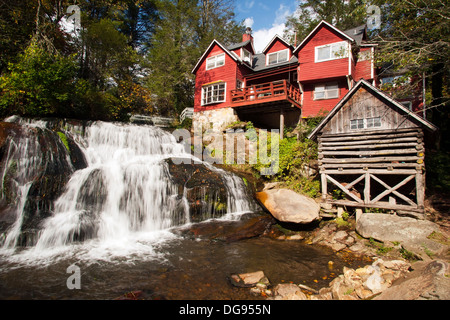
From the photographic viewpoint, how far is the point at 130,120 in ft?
81.1

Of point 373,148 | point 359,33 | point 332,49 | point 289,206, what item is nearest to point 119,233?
point 289,206

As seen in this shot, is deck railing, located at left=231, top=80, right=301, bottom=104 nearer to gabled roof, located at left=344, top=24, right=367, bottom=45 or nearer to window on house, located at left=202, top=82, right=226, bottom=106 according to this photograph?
window on house, located at left=202, top=82, right=226, bottom=106

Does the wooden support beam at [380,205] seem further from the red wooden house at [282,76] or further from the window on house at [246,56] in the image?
the window on house at [246,56]

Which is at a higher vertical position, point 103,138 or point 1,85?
point 1,85

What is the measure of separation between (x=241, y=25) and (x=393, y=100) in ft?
97.8

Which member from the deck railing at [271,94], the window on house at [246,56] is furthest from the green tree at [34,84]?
the window on house at [246,56]

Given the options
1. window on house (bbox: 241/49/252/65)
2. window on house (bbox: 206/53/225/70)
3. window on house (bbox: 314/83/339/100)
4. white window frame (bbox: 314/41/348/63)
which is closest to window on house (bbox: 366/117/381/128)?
window on house (bbox: 314/83/339/100)

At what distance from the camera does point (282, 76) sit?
2172 cm

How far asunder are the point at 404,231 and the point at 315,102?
43.5 ft

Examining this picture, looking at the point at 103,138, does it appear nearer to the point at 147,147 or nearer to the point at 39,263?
the point at 147,147

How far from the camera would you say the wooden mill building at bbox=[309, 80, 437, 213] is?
9484 mm

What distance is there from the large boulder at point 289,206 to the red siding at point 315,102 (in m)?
9.95
